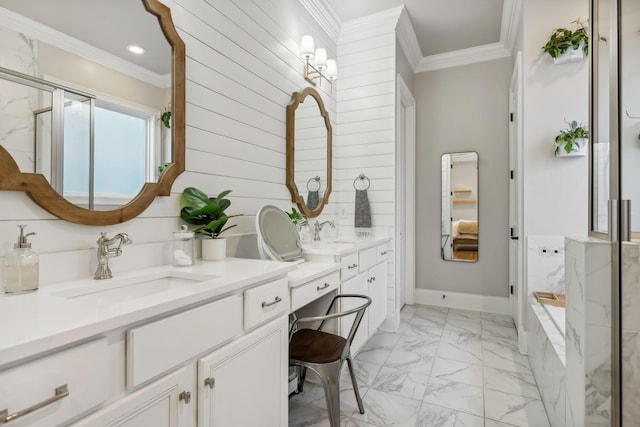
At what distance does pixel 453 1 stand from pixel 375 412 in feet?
10.8

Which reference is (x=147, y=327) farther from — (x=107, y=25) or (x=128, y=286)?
(x=107, y=25)

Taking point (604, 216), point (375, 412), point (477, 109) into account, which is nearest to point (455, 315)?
point (375, 412)

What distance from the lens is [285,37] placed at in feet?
8.06

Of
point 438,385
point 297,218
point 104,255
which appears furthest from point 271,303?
point 438,385

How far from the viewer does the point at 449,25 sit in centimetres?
329

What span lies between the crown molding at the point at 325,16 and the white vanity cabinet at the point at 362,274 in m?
1.98

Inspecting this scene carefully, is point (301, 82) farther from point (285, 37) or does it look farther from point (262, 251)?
point (262, 251)

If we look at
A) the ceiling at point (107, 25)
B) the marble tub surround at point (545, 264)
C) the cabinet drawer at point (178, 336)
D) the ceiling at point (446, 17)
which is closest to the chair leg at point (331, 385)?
the cabinet drawer at point (178, 336)

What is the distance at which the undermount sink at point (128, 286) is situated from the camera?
1059 millimetres

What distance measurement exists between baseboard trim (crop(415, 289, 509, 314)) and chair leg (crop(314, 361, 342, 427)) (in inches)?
107

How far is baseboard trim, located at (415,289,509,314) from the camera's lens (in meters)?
3.65

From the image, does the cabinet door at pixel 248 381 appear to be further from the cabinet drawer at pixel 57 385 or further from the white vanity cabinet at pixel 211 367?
the cabinet drawer at pixel 57 385

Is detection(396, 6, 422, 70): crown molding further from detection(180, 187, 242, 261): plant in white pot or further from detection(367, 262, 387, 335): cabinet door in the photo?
detection(180, 187, 242, 261): plant in white pot

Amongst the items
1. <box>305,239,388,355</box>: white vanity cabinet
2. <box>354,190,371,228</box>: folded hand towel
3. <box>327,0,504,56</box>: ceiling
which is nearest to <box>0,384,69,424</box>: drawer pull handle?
<box>305,239,388,355</box>: white vanity cabinet
